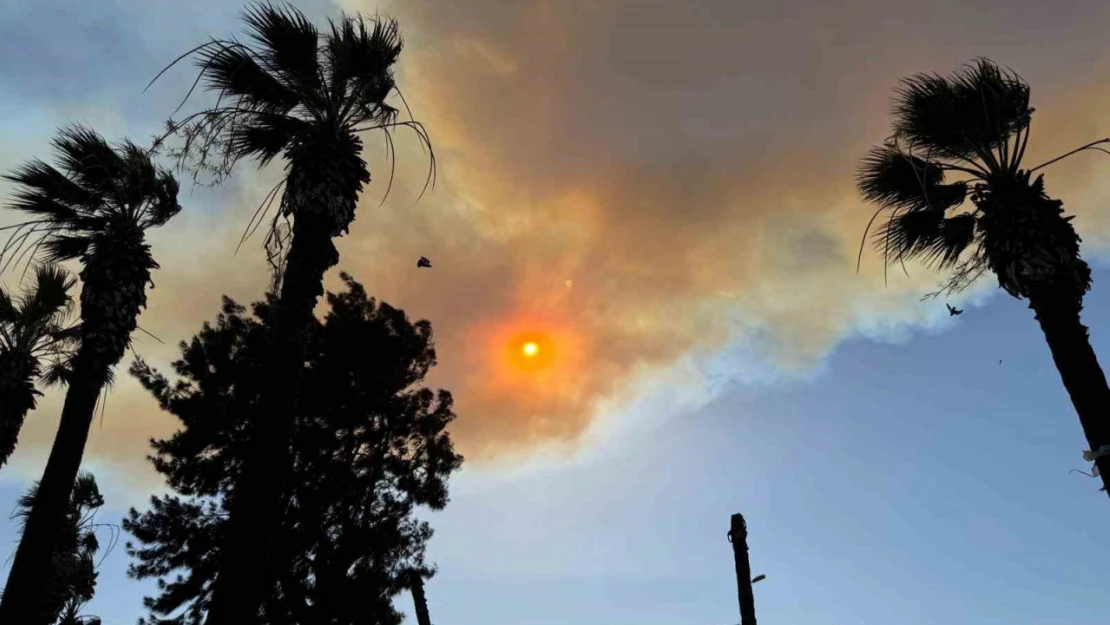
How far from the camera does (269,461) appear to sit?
6992 mm

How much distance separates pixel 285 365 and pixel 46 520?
6.48 m

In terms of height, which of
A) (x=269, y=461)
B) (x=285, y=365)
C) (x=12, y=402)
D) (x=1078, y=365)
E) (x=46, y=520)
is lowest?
(x=269, y=461)

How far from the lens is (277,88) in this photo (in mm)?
9617

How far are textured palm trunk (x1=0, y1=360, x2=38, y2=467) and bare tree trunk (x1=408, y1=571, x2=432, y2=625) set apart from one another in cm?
964

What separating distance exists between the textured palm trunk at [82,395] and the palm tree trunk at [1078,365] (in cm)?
1388

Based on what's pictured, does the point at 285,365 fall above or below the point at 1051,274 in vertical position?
below

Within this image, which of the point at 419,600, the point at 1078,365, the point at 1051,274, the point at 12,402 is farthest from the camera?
the point at 419,600

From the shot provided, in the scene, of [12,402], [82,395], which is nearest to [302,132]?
[82,395]

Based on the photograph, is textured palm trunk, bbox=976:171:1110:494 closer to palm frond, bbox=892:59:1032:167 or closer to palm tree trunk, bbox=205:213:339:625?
palm frond, bbox=892:59:1032:167

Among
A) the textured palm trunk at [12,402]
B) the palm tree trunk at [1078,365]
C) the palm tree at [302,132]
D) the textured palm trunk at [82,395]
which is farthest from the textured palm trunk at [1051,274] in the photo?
the textured palm trunk at [12,402]

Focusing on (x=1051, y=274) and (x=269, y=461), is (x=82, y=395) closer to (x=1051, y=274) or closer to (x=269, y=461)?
(x=269, y=461)

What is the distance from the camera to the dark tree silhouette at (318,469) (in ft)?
64.0

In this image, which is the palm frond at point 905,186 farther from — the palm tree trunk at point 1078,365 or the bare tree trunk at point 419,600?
the bare tree trunk at point 419,600

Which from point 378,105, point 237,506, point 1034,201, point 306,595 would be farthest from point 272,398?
point 306,595
